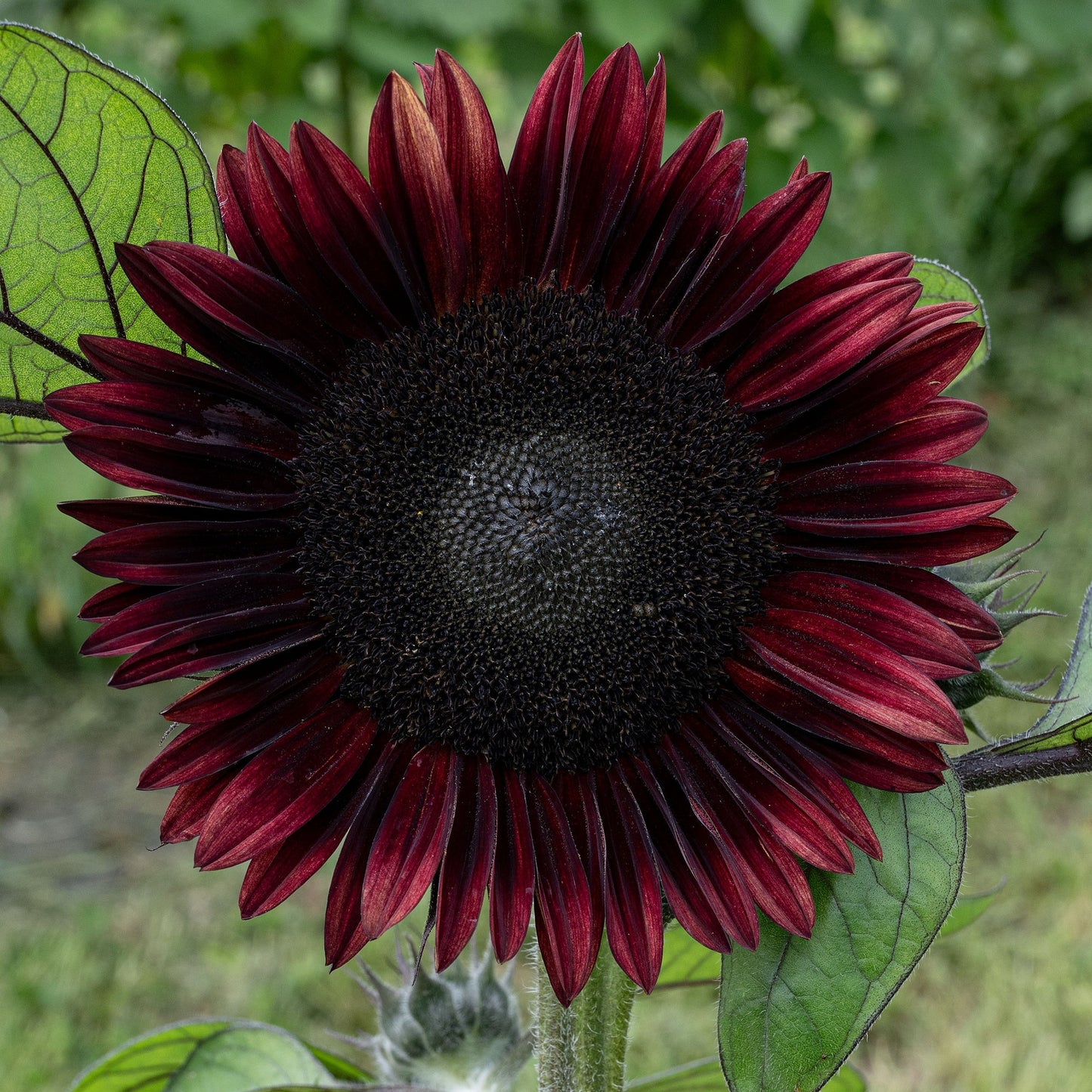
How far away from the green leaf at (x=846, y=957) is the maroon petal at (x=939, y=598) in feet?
0.19

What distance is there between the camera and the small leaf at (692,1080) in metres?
0.74

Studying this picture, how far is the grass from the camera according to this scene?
1905 millimetres

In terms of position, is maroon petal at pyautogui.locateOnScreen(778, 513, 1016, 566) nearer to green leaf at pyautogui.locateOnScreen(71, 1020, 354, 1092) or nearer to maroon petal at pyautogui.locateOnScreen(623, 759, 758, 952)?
maroon petal at pyautogui.locateOnScreen(623, 759, 758, 952)

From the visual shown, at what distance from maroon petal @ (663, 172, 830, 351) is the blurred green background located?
5.28 ft

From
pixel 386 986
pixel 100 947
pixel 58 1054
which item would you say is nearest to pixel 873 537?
pixel 386 986

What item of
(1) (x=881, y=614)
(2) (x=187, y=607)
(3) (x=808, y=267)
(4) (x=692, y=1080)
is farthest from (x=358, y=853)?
(3) (x=808, y=267)

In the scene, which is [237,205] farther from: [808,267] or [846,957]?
[808,267]

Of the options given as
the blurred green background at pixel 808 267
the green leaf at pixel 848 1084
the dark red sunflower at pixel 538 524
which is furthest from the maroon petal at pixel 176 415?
the blurred green background at pixel 808 267

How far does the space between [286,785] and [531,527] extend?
0.48ft

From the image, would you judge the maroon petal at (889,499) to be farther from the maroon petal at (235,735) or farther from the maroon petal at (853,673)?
the maroon petal at (235,735)

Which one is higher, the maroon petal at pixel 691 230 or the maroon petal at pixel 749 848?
the maroon petal at pixel 691 230

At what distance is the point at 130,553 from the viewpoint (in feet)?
1.62

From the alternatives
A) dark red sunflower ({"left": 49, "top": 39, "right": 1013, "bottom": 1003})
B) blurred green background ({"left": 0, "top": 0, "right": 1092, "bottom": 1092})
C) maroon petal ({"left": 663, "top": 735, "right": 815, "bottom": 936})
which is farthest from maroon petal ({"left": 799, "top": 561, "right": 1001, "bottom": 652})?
blurred green background ({"left": 0, "top": 0, "right": 1092, "bottom": 1092})

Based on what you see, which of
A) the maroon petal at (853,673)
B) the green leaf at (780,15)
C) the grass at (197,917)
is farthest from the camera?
the green leaf at (780,15)
